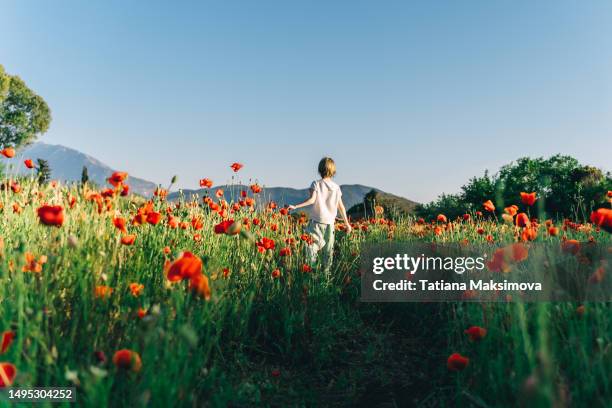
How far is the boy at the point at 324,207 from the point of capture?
19.2 feet

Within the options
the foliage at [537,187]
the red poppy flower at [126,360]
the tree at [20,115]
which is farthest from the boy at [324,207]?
the tree at [20,115]

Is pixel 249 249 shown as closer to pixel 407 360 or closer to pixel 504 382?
pixel 407 360

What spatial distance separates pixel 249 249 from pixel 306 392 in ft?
5.77

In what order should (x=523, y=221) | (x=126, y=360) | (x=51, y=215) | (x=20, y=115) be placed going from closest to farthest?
(x=126, y=360) < (x=51, y=215) < (x=523, y=221) < (x=20, y=115)

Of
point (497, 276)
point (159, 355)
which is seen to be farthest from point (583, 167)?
point (159, 355)

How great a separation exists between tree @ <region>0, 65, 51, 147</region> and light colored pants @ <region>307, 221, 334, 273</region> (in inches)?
1317

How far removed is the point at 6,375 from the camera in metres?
1.65

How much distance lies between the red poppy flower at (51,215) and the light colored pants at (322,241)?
3.58 m

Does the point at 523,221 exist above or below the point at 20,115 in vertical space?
below

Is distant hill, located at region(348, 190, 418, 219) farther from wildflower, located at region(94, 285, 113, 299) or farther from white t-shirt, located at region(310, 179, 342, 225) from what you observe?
wildflower, located at region(94, 285, 113, 299)

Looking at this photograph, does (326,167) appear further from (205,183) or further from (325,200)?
(205,183)

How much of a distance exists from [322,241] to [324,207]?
1.53 ft

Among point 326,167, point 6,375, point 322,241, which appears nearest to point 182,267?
point 6,375

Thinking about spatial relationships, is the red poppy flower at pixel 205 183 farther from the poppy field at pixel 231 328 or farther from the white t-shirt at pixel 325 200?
the white t-shirt at pixel 325 200
